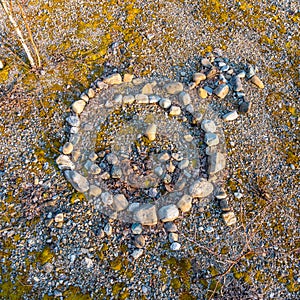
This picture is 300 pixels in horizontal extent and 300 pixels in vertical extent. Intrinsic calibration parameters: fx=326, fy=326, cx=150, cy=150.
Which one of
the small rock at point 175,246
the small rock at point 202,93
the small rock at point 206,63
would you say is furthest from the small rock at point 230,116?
the small rock at point 175,246

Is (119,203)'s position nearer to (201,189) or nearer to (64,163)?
(64,163)

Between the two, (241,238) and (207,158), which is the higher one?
(207,158)

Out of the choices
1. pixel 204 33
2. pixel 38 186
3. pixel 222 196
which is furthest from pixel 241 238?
pixel 204 33

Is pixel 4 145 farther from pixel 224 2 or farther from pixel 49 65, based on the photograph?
pixel 224 2

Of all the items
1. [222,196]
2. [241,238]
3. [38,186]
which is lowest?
[241,238]

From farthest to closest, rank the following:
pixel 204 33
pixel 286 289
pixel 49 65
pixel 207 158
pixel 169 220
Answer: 1. pixel 204 33
2. pixel 49 65
3. pixel 207 158
4. pixel 169 220
5. pixel 286 289

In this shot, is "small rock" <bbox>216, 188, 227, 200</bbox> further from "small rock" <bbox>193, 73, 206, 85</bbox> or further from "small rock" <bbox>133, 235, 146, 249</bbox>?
"small rock" <bbox>193, 73, 206, 85</bbox>

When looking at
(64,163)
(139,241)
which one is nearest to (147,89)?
(64,163)
